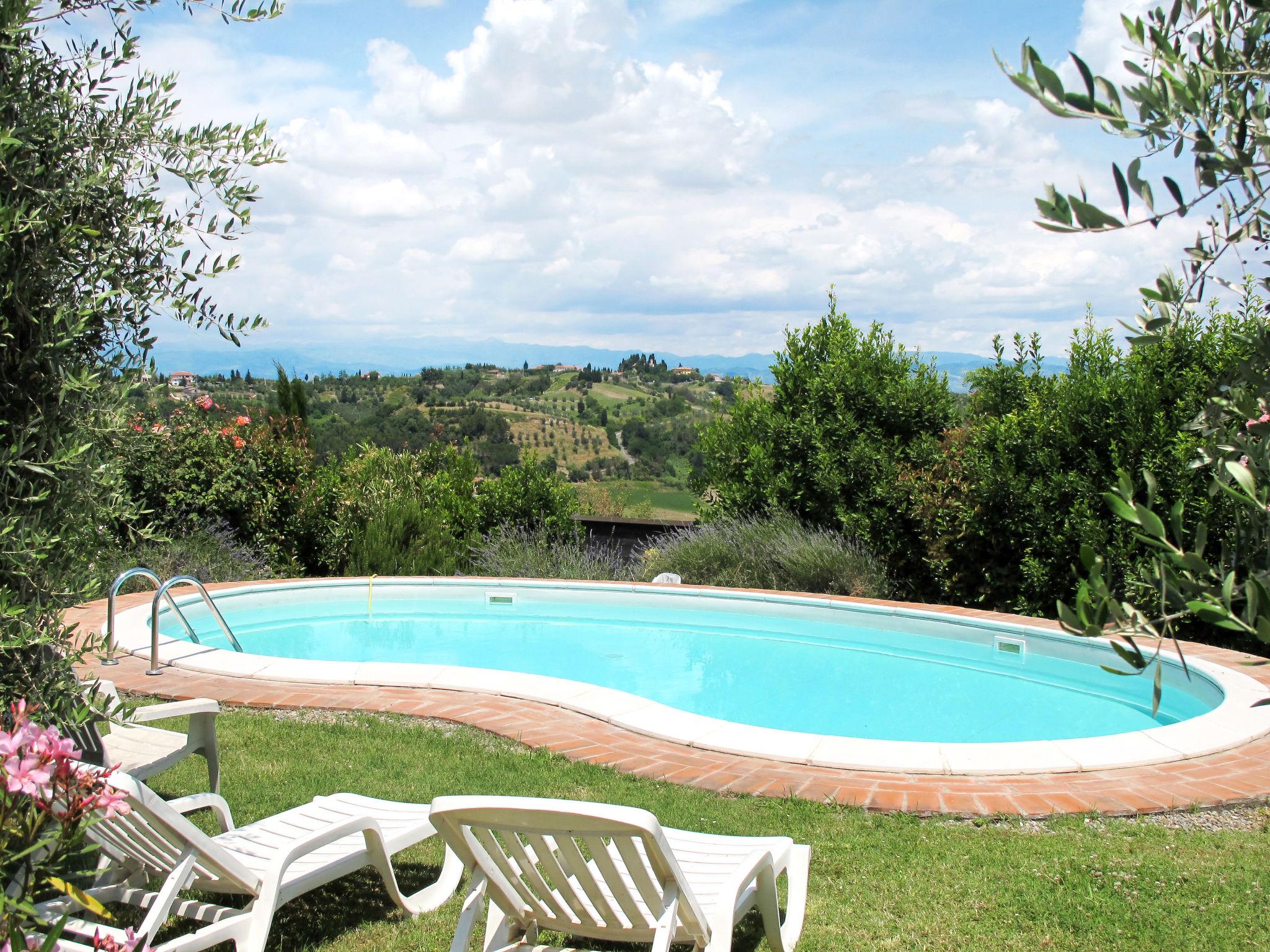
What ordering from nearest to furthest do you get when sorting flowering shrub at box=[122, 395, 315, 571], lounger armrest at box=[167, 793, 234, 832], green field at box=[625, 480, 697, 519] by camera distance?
1. lounger armrest at box=[167, 793, 234, 832]
2. flowering shrub at box=[122, 395, 315, 571]
3. green field at box=[625, 480, 697, 519]

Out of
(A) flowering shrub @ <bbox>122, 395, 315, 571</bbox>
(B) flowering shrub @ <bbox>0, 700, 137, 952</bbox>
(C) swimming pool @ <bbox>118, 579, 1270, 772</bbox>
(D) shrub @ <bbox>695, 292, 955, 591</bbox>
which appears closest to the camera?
(B) flowering shrub @ <bbox>0, 700, 137, 952</bbox>

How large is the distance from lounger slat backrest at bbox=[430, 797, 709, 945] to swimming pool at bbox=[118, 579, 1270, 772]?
8.73 feet

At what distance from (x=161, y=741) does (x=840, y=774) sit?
3508 mm

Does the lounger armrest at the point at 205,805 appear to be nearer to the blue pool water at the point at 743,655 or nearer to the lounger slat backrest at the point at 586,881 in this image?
the lounger slat backrest at the point at 586,881

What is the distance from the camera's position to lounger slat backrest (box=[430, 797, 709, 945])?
2.92 meters

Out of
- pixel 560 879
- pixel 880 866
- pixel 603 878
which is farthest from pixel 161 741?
pixel 880 866

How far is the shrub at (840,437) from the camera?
1185 centimetres

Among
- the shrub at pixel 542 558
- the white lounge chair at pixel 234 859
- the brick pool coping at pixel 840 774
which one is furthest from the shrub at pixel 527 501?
the white lounge chair at pixel 234 859

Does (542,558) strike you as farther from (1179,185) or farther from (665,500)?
(1179,185)

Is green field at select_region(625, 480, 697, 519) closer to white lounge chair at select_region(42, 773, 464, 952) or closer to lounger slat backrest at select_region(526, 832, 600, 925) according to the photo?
white lounge chair at select_region(42, 773, 464, 952)

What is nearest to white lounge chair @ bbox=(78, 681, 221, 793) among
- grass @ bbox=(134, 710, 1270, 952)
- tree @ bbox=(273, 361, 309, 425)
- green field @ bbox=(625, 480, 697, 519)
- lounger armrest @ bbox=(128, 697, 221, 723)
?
lounger armrest @ bbox=(128, 697, 221, 723)

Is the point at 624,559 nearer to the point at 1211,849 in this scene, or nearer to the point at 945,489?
the point at 945,489

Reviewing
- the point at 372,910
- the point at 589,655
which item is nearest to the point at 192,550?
the point at 589,655

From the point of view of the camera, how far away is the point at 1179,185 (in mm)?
1614
